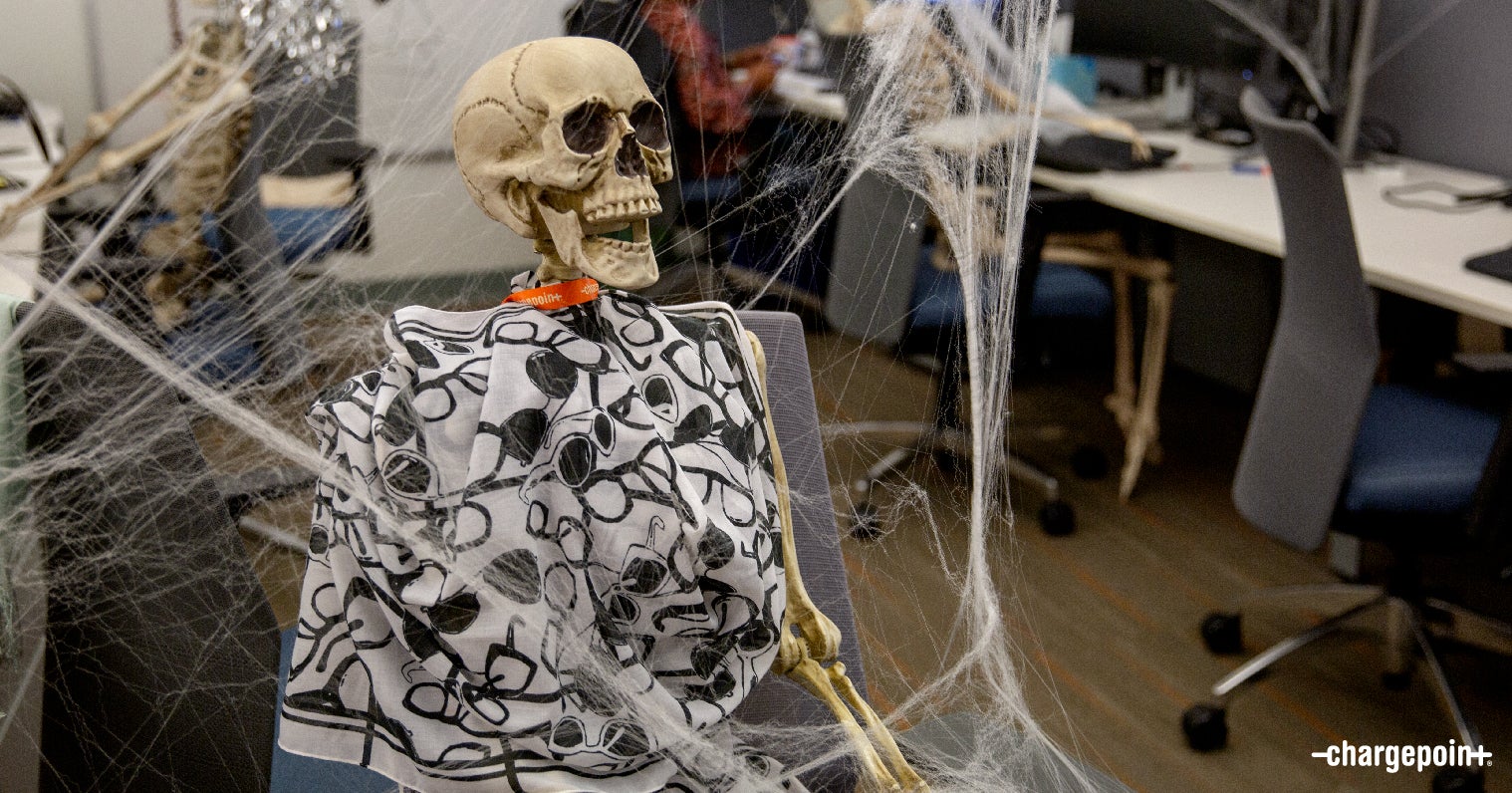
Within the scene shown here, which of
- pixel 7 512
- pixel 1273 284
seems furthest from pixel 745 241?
pixel 1273 284

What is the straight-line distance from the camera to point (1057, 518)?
2.57 metres

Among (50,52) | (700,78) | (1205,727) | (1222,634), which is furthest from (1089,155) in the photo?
(50,52)

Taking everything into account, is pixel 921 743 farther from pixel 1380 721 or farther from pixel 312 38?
pixel 1380 721

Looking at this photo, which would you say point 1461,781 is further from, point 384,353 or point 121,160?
point 121,160

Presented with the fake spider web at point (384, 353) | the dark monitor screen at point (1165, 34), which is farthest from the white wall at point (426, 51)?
the dark monitor screen at point (1165, 34)

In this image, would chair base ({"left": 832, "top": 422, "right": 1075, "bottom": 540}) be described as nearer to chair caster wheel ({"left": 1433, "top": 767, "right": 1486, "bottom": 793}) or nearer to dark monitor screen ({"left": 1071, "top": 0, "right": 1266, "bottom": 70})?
chair caster wheel ({"left": 1433, "top": 767, "right": 1486, "bottom": 793})

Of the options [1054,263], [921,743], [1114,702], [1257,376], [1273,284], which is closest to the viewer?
[921,743]

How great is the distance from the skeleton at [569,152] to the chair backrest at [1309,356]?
3.86 feet

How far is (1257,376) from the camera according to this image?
3264 millimetres

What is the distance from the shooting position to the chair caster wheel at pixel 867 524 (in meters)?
1.01

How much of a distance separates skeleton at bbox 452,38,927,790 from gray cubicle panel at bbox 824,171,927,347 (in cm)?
21

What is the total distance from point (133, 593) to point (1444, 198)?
8.31ft

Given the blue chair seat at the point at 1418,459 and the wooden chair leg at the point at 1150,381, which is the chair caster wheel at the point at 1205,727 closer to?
the blue chair seat at the point at 1418,459

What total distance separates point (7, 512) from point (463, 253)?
44 centimetres
